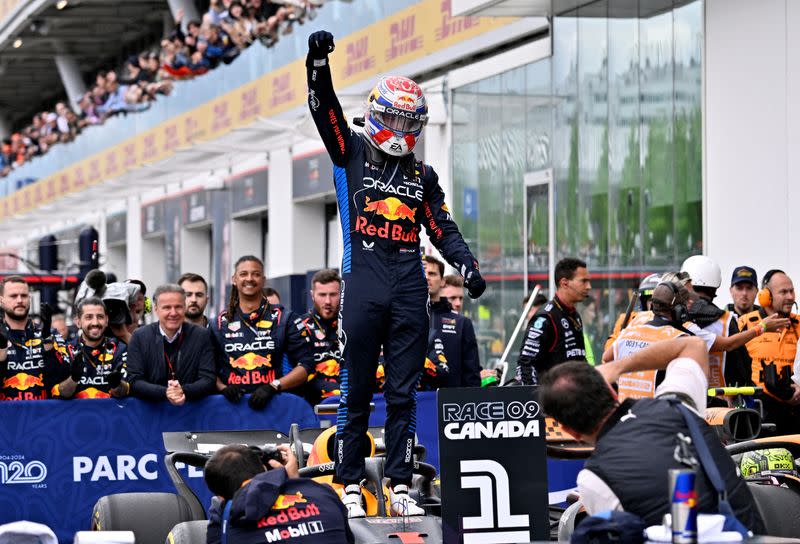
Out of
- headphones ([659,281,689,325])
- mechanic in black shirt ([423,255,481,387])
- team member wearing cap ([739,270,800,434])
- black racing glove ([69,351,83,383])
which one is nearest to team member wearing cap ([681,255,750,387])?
team member wearing cap ([739,270,800,434])

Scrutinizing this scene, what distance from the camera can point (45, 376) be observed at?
9430 mm

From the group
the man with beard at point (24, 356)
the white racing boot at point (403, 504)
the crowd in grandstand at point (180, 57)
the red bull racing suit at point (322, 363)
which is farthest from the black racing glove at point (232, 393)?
the crowd in grandstand at point (180, 57)

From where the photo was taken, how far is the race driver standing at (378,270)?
6.59 m

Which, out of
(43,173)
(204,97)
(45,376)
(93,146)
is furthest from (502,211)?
(43,173)

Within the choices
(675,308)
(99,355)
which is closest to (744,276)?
(675,308)

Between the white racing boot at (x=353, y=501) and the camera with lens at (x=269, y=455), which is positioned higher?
the camera with lens at (x=269, y=455)

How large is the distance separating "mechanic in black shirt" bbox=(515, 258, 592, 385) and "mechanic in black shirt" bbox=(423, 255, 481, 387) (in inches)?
28.8

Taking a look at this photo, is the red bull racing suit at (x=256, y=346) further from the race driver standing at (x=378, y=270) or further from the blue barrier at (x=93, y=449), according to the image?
the race driver standing at (x=378, y=270)

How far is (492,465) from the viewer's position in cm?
572

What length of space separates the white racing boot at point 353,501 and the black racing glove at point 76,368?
3.10m

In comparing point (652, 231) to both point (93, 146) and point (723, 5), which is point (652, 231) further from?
point (93, 146)

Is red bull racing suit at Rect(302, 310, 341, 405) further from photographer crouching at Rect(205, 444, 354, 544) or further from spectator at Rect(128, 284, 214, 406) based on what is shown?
photographer crouching at Rect(205, 444, 354, 544)

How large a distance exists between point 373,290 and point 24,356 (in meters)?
3.63

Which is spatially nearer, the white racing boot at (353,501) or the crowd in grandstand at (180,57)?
the white racing boot at (353,501)
